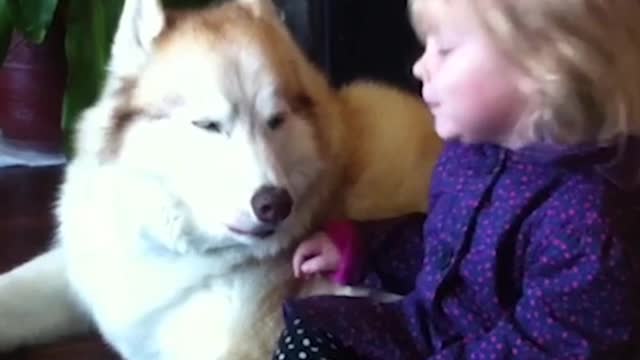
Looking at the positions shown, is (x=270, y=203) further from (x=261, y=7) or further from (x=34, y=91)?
(x=34, y=91)

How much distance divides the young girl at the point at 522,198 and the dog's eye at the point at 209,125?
22 cm

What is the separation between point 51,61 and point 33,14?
0.42 m

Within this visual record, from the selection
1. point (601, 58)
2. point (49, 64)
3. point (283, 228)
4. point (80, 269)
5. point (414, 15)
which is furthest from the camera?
point (49, 64)

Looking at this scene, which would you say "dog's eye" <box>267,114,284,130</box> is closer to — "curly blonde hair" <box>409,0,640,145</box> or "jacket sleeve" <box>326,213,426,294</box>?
"jacket sleeve" <box>326,213,426,294</box>

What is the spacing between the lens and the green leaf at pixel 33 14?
79.6 inches

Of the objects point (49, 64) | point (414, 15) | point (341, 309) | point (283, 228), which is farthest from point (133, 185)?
point (49, 64)

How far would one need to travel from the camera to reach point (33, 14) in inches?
80.1

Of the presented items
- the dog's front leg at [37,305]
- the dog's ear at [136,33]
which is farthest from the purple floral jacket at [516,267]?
the dog's front leg at [37,305]

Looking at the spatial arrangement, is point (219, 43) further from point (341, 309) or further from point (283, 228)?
point (341, 309)

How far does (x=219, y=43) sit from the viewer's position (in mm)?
1453

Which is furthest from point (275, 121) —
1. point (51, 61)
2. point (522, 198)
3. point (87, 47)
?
point (51, 61)

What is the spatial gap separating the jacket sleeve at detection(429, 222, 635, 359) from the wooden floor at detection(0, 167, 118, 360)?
782 millimetres

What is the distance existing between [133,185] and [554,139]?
1.64 ft

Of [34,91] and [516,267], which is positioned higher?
[516,267]
